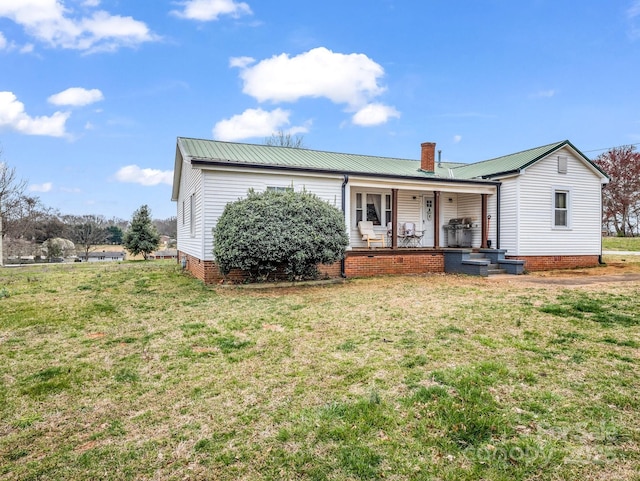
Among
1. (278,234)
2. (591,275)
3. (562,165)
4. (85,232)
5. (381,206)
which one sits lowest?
(591,275)

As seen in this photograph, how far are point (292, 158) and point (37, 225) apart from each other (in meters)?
32.6

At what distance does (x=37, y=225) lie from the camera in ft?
113

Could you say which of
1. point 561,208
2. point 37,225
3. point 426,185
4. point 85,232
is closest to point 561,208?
point 561,208

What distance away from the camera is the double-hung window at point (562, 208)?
46.0 ft

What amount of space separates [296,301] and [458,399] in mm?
4905

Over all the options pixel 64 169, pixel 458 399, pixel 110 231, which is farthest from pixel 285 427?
pixel 110 231

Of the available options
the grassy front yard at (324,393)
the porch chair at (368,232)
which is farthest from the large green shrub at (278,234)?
the porch chair at (368,232)

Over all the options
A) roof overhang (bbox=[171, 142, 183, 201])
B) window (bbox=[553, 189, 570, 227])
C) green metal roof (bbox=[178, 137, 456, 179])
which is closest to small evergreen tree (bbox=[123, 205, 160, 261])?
roof overhang (bbox=[171, 142, 183, 201])

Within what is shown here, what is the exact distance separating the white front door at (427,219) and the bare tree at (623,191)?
23916mm

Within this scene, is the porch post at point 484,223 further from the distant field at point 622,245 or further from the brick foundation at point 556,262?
the distant field at point 622,245

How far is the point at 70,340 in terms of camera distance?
527 cm

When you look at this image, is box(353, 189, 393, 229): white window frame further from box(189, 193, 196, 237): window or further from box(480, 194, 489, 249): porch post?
box(189, 193, 196, 237): window

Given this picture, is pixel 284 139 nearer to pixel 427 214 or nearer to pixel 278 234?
pixel 427 214

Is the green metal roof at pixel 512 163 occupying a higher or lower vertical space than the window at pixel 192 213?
higher
